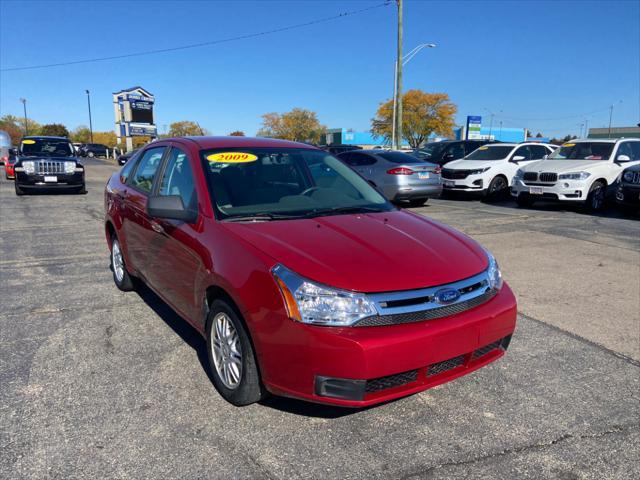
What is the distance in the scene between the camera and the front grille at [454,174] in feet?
48.1

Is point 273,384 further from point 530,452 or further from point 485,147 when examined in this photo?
point 485,147

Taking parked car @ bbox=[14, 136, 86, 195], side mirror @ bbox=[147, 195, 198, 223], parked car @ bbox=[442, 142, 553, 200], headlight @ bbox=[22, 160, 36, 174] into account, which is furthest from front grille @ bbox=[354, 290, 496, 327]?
headlight @ bbox=[22, 160, 36, 174]

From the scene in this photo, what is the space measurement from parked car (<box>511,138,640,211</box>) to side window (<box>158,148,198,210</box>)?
35.2ft

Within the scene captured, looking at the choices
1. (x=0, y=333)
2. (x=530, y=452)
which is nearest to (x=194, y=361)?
(x=0, y=333)

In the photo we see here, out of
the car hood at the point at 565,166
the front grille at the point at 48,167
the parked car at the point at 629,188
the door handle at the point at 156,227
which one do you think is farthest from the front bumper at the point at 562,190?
the front grille at the point at 48,167

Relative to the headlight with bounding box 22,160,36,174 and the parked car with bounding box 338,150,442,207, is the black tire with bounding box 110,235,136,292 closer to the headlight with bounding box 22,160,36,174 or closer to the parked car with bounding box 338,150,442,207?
the parked car with bounding box 338,150,442,207

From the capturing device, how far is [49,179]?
1418 cm

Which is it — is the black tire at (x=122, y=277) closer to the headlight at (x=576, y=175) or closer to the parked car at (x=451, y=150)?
the headlight at (x=576, y=175)

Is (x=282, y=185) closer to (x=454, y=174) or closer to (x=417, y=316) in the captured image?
(x=417, y=316)

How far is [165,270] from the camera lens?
12.4 feet

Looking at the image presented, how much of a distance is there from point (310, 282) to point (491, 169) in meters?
13.3

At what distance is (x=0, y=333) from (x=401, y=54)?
75.3ft

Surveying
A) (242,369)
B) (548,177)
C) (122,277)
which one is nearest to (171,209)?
(242,369)

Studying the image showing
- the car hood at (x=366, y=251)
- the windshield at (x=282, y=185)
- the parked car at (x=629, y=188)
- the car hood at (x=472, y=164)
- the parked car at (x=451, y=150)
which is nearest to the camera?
the car hood at (x=366, y=251)
